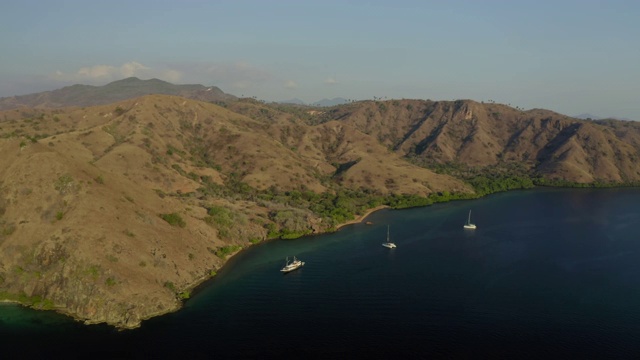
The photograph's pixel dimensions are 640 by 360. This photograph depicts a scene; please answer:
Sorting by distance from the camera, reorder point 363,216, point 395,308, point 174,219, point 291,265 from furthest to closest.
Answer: point 363,216
point 174,219
point 291,265
point 395,308

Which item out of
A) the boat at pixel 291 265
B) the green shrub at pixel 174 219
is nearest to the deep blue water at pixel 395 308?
the boat at pixel 291 265

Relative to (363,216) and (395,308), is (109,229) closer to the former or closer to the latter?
(395,308)

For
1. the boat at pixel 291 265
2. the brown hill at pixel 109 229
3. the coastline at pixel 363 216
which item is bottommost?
the coastline at pixel 363 216

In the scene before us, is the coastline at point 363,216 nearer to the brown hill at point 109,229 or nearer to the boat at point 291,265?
the brown hill at point 109,229

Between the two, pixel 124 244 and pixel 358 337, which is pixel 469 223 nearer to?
pixel 358 337

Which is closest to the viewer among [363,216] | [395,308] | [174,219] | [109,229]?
[395,308]

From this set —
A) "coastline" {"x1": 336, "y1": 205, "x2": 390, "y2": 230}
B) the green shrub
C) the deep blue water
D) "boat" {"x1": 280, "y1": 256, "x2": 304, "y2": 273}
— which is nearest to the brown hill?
the green shrub

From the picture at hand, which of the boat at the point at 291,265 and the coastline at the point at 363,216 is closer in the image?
the boat at the point at 291,265

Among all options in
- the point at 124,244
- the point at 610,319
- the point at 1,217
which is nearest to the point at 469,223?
the point at 610,319

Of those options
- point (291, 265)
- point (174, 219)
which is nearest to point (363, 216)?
point (291, 265)
